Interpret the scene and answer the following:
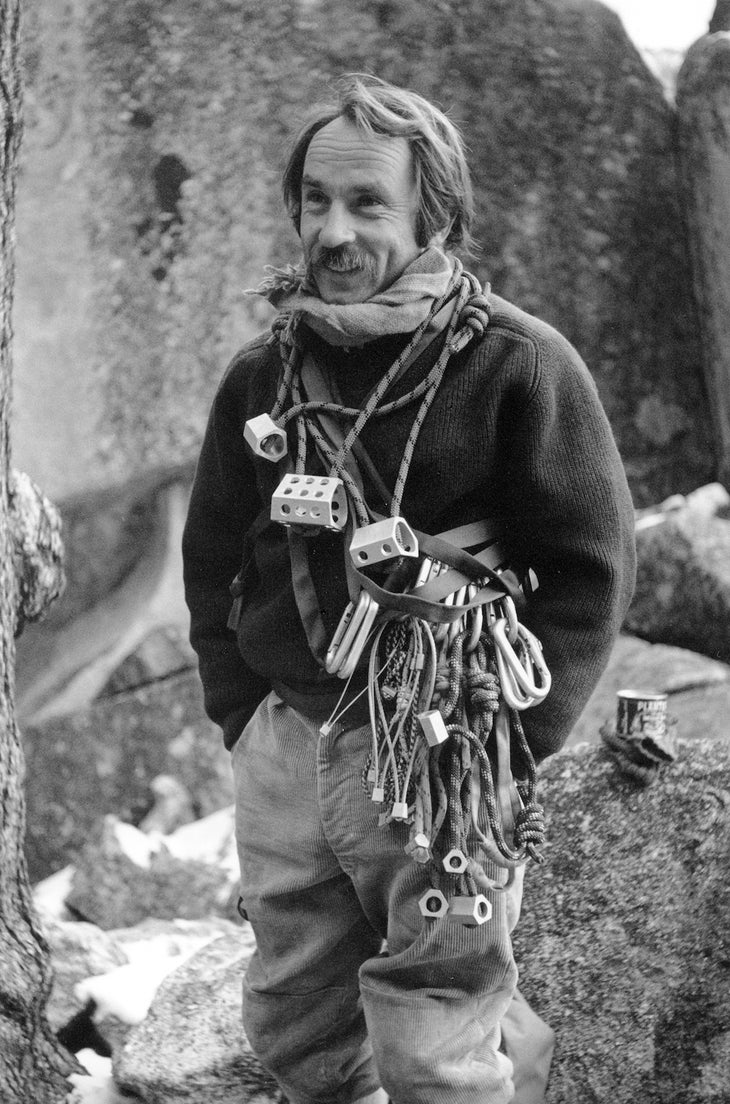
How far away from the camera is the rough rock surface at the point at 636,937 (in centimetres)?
228

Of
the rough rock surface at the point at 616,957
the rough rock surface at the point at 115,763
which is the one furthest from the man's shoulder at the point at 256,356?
the rough rock surface at the point at 115,763

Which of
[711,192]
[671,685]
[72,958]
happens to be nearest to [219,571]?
[72,958]

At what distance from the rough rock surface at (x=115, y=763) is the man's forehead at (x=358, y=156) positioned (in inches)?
107

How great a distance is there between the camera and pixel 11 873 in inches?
92.2

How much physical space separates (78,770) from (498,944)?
8.40 ft

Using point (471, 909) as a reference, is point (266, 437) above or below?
above

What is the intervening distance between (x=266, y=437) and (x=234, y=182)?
2.54 meters

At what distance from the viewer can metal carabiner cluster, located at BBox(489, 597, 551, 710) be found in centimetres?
180

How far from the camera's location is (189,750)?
4297 millimetres

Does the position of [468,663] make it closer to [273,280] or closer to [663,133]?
[273,280]

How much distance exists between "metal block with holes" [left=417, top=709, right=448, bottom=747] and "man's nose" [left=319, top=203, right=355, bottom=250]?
26.3 inches

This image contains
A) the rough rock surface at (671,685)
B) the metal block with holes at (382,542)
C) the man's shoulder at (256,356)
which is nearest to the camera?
the metal block with holes at (382,542)

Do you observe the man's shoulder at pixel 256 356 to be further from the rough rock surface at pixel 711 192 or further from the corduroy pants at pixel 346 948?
the rough rock surface at pixel 711 192

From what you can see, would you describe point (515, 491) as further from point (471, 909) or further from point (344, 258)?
point (471, 909)
